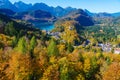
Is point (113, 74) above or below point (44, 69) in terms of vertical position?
below

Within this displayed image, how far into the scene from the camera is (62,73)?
335 ft

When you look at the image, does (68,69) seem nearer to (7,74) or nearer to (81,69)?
(81,69)

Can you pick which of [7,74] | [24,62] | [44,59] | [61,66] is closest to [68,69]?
[61,66]

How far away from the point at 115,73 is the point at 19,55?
3930cm

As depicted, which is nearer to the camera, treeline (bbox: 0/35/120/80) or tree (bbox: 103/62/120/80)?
treeline (bbox: 0/35/120/80)

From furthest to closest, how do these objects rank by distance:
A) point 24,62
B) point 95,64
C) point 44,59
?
1. point 95,64
2. point 44,59
3. point 24,62

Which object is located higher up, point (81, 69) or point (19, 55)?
point (19, 55)

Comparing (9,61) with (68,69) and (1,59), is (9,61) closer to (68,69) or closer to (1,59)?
(1,59)

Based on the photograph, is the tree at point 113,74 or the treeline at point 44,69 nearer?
the treeline at point 44,69

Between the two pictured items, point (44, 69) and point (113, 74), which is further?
point (44, 69)

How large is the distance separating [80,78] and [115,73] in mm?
14481

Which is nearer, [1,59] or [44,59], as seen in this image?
[1,59]

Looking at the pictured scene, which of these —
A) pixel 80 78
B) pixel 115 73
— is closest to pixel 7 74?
pixel 80 78

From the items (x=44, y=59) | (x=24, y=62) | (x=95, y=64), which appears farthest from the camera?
(x=95, y=64)
